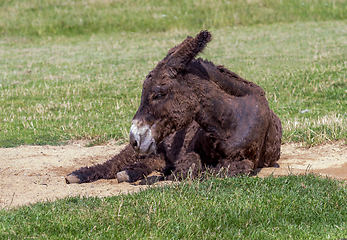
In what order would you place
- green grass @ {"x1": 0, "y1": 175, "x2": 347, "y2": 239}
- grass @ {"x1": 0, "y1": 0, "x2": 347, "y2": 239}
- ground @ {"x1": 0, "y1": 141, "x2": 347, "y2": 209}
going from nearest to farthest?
green grass @ {"x1": 0, "y1": 175, "x2": 347, "y2": 239}
grass @ {"x1": 0, "y1": 0, "x2": 347, "y2": 239}
ground @ {"x1": 0, "y1": 141, "x2": 347, "y2": 209}

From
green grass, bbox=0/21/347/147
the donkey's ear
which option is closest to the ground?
green grass, bbox=0/21/347/147

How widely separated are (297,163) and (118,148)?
3.50 m

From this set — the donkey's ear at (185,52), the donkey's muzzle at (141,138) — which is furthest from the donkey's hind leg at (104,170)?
the donkey's ear at (185,52)

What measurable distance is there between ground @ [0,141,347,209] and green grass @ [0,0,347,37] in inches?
855

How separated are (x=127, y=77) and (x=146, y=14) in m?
15.4

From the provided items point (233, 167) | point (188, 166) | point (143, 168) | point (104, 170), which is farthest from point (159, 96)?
point (104, 170)

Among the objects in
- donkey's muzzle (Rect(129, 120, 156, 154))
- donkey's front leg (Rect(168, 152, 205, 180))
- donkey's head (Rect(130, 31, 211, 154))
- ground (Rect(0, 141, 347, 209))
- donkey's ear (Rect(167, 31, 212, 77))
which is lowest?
ground (Rect(0, 141, 347, 209))

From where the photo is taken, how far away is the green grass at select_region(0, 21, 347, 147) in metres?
9.77

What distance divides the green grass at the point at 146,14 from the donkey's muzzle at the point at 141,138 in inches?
966

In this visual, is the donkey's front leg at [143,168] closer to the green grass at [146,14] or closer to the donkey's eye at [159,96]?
the donkey's eye at [159,96]

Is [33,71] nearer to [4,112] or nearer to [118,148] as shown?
[4,112]

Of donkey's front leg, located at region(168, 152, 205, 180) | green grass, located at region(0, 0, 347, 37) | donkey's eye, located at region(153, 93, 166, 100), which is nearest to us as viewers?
donkey's eye, located at region(153, 93, 166, 100)

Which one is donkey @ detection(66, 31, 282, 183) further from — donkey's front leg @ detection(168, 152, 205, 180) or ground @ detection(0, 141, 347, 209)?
ground @ detection(0, 141, 347, 209)

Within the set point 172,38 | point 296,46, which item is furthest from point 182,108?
point 172,38
